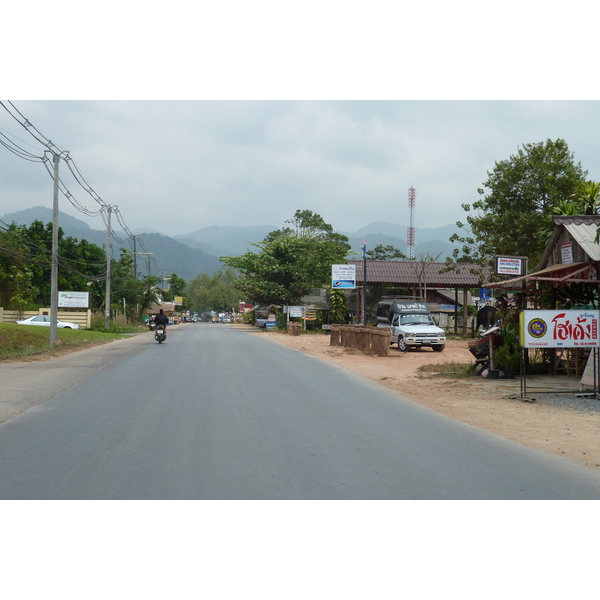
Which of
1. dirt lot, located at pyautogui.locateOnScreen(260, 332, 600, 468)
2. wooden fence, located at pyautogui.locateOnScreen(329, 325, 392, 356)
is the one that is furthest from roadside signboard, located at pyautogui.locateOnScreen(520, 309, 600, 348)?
wooden fence, located at pyautogui.locateOnScreen(329, 325, 392, 356)

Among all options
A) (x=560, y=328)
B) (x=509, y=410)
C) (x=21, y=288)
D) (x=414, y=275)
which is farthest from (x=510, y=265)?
(x=21, y=288)

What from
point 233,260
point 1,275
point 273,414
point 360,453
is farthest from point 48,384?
point 233,260

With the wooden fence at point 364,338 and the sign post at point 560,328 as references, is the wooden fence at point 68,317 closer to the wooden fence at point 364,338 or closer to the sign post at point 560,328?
the wooden fence at point 364,338

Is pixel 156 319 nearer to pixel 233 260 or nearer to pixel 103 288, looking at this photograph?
pixel 233 260

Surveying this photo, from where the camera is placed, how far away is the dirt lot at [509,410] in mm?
8094

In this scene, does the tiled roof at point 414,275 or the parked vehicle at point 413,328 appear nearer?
the parked vehicle at point 413,328

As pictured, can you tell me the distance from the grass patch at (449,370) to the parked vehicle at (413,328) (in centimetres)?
722

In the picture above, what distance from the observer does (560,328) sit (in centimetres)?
1158

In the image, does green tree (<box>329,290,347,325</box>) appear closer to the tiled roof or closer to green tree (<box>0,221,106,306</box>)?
the tiled roof

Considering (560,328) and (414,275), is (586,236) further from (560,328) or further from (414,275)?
(414,275)

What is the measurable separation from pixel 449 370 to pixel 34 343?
20034 millimetres

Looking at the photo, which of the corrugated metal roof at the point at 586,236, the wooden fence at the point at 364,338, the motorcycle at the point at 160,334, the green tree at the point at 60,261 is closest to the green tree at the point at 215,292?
the green tree at the point at 60,261

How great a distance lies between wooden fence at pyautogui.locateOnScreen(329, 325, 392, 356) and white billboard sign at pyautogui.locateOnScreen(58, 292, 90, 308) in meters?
28.7

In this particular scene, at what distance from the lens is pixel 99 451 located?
726 centimetres
